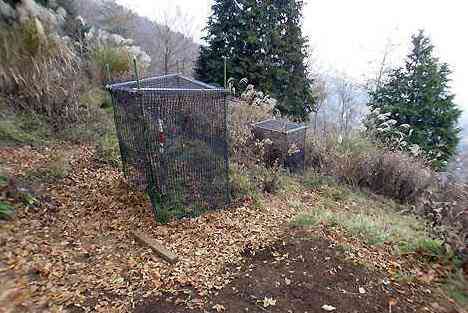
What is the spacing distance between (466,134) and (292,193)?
12688 mm

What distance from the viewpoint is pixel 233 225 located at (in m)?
3.55

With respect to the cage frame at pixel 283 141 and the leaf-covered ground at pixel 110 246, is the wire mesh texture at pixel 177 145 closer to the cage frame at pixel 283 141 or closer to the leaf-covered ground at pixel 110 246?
the leaf-covered ground at pixel 110 246

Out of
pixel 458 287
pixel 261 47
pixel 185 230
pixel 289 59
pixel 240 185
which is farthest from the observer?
pixel 289 59

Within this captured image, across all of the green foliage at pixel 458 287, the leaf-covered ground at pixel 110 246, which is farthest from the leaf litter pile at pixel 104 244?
the green foliage at pixel 458 287

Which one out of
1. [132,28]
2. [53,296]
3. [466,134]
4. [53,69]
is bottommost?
[466,134]

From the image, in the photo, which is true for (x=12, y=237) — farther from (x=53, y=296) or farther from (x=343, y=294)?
(x=343, y=294)

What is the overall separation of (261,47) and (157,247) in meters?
8.06

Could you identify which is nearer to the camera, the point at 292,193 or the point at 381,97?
the point at 292,193

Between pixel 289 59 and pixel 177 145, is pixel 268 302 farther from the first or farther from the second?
pixel 289 59

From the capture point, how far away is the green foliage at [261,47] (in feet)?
31.7

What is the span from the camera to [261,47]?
9.73m

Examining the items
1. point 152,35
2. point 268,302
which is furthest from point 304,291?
point 152,35

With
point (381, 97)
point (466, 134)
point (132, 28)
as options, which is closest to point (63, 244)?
point (381, 97)

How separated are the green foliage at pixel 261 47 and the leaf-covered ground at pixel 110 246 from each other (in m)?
6.26
